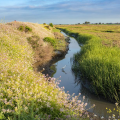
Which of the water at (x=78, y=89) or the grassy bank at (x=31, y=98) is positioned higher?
the grassy bank at (x=31, y=98)

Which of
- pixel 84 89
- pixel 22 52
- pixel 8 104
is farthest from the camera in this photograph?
pixel 22 52

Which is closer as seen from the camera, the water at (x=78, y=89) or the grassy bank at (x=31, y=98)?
the grassy bank at (x=31, y=98)

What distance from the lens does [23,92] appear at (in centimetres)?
400

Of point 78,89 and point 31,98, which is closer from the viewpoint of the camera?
point 31,98

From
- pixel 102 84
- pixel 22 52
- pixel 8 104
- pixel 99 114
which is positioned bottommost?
pixel 99 114

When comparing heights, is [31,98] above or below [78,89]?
above

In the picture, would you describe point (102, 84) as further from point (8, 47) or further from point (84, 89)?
point (8, 47)

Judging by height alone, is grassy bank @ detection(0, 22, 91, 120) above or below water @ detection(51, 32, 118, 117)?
above

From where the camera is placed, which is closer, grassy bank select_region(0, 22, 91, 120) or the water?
grassy bank select_region(0, 22, 91, 120)

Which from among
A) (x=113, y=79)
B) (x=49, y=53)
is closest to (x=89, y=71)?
(x=113, y=79)

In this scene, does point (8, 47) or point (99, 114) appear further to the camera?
point (8, 47)

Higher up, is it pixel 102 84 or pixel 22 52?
pixel 22 52

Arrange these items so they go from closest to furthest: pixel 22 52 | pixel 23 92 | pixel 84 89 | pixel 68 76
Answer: pixel 23 92
pixel 84 89
pixel 68 76
pixel 22 52

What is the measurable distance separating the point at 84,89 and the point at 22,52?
5.59 meters
